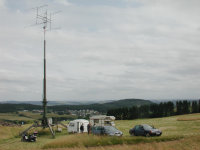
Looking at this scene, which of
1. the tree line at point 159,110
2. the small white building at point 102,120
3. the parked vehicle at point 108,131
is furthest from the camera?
the tree line at point 159,110

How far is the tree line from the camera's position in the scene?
106500 mm

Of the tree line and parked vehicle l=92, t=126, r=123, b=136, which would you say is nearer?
parked vehicle l=92, t=126, r=123, b=136

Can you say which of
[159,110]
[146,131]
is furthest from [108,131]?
[159,110]

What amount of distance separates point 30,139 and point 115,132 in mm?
10238

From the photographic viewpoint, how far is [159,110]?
109312mm

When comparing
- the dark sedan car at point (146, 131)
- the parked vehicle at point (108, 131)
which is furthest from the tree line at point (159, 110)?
the parked vehicle at point (108, 131)

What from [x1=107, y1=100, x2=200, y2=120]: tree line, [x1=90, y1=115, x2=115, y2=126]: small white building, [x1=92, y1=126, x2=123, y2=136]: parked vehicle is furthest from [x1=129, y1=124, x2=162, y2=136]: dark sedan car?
[x1=107, y1=100, x2=200, y2=120]: tree line

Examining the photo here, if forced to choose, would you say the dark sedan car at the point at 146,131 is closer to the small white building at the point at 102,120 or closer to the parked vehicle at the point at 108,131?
the parked vehicle at the point at 108,131

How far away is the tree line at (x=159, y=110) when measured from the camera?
106m

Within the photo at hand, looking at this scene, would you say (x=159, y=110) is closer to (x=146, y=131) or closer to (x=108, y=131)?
(x=146, y=131)

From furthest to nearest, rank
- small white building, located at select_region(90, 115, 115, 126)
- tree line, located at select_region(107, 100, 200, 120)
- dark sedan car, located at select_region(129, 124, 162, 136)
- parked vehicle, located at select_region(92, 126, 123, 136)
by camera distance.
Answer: tree line, located at select_region(107, 100, 200, 120)
small white building, located at select_region(90, 115, 115, 126)
parked vehicle, located at select_region(92, 126, 123, 136)
dark sedan car, located at select_region(129, 124, 162, 136)

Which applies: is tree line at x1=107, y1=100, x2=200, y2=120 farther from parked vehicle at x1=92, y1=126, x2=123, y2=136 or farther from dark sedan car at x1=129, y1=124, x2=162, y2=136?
parked vehicle at x1=92, y1=126, x2=123, y2=136

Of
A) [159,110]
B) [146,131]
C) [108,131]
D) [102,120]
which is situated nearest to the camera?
[146,131]

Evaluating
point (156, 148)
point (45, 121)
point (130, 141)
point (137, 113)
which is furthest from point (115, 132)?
point (137, 113)
